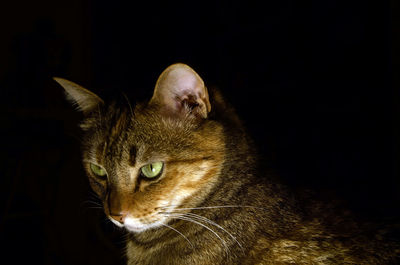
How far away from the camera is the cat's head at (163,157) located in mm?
1108

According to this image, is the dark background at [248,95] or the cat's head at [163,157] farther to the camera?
the dark background at [248,95]

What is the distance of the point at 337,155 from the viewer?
5.80 feet

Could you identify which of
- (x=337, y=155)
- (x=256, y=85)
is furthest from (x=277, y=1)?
(x=337, y=155)

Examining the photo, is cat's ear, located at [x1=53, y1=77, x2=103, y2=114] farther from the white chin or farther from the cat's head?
the white chin

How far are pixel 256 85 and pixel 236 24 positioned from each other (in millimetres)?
526

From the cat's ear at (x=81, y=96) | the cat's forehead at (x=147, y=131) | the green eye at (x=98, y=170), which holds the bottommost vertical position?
the green eye at (x=98, y=170)

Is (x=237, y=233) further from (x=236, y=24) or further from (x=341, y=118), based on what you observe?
(x=236, y=24)

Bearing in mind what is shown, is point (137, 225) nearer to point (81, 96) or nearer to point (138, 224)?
point (138, 224)

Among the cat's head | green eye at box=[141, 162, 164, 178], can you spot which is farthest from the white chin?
green eye at box=[141, 162, 164, 178]

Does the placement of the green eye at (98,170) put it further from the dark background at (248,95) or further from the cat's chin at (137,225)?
the dark background at (248,95)

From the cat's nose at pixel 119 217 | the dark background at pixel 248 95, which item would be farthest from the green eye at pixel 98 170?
the dark background at pixel 248 95

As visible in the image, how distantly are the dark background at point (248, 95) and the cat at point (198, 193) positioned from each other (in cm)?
12

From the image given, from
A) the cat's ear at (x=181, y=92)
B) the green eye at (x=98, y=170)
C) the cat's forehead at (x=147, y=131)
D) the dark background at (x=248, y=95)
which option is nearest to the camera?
the cat's ear at (x=181, y=92)

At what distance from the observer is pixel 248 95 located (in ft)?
7.11
